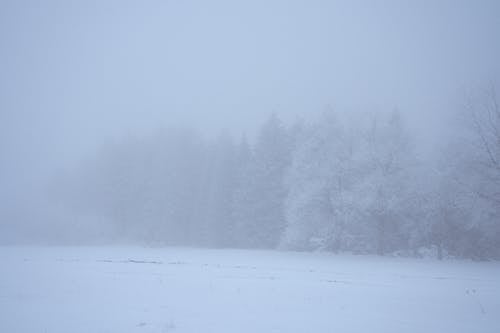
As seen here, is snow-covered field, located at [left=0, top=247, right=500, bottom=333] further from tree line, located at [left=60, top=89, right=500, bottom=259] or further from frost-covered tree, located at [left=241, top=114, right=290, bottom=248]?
frost-covered tree, located at [left=241, top=114, right=290, bottom=248]

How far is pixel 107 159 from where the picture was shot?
60.0 meters

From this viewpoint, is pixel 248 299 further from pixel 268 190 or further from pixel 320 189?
pixel 268 190

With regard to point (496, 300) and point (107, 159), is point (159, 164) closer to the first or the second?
point (107, 159)

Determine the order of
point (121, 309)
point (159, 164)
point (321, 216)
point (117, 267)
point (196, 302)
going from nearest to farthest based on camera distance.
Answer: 1. point (121, 309)
2. point (196, 302)
3. point (117, 267)
4. point (321, 216)
5. point (159, 164)

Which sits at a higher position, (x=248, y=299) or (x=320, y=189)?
(x=320, y=189)

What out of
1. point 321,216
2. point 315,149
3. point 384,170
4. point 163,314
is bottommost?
point 163,314

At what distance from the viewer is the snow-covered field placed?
37.8 ft

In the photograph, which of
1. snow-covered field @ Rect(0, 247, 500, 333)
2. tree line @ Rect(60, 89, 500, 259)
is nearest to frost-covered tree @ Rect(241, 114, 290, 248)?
tree line @ Rect(60, 89, 500, 259)

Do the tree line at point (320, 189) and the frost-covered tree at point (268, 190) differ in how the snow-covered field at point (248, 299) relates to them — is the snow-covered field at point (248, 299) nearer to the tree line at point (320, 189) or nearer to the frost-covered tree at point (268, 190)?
the tree line at point (320, 189)

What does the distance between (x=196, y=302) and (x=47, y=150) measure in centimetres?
10448

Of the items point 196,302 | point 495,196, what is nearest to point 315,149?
point 495,196

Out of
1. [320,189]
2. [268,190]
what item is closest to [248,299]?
[320,189]

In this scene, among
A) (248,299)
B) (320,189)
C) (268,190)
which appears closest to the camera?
(248,299)

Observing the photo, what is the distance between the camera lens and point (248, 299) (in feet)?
49.0
